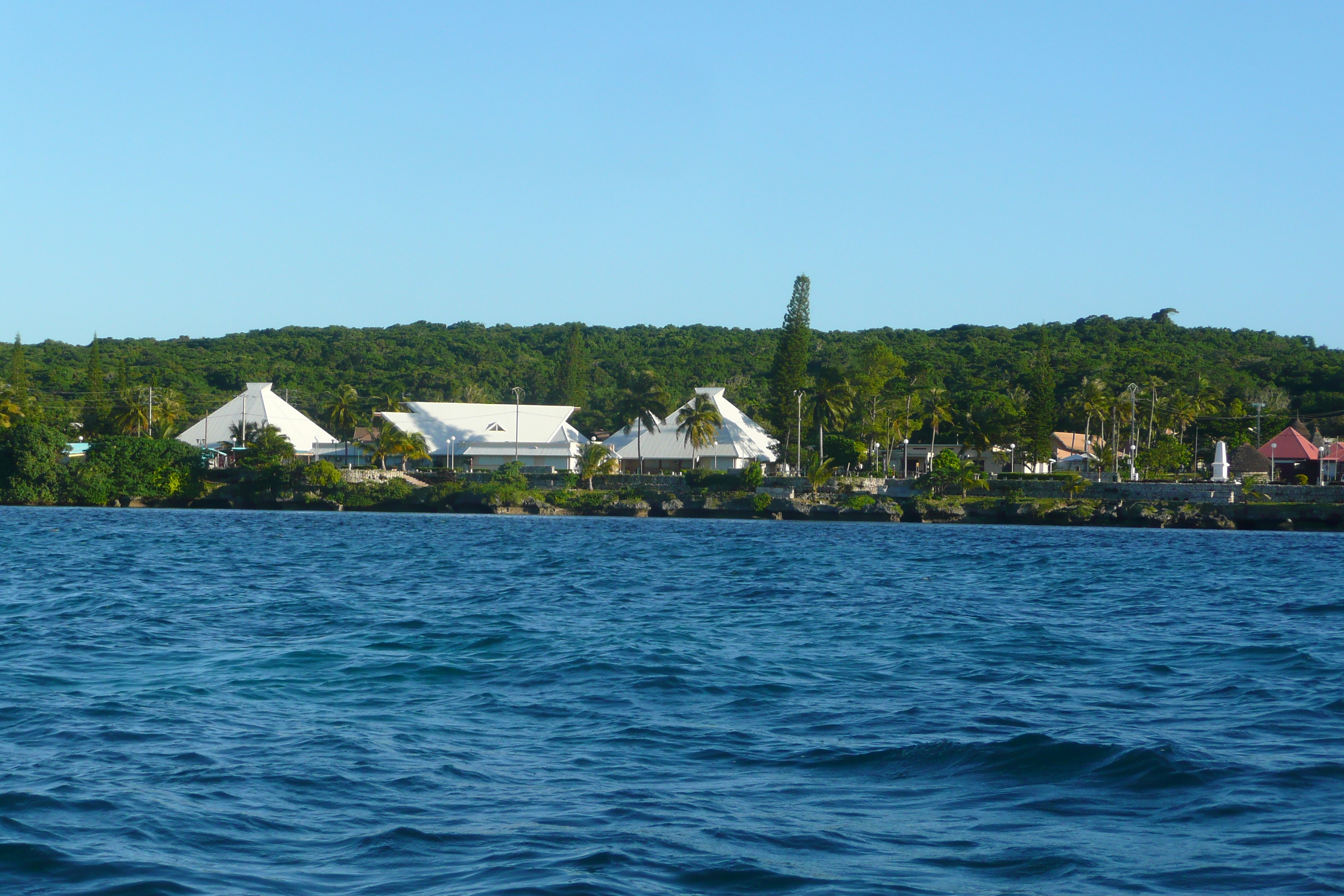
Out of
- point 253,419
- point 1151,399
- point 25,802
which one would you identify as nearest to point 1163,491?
point 1151,399

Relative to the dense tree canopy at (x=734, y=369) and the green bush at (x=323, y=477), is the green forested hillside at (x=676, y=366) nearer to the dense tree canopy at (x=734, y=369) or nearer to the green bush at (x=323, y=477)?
the dense tree canopy at (x=734, y=369)

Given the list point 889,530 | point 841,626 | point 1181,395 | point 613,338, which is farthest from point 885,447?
point 841,626

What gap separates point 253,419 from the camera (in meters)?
77.8

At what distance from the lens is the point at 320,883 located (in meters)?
5.60

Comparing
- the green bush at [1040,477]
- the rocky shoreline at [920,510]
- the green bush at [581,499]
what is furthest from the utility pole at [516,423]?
the green bush at [1040,477]

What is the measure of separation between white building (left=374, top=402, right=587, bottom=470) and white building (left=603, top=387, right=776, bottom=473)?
11.6 ft

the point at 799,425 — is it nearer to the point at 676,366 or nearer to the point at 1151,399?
the point at 1151,399

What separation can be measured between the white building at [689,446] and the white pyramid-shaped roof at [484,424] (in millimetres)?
4454

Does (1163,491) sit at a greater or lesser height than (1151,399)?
lesser

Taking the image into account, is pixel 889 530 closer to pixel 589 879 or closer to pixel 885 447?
pixel 885 447

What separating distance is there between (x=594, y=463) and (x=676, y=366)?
180 feet

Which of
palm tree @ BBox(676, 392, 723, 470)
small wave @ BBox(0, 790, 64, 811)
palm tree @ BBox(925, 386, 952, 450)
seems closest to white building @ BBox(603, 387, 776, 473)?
palm tree @ BBox(676, 392, 723, 470)

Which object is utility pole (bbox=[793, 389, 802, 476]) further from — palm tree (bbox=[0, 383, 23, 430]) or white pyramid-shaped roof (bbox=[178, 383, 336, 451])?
palm tree (bbox=[0, 383, 23, 430])

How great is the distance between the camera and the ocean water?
5.93m
